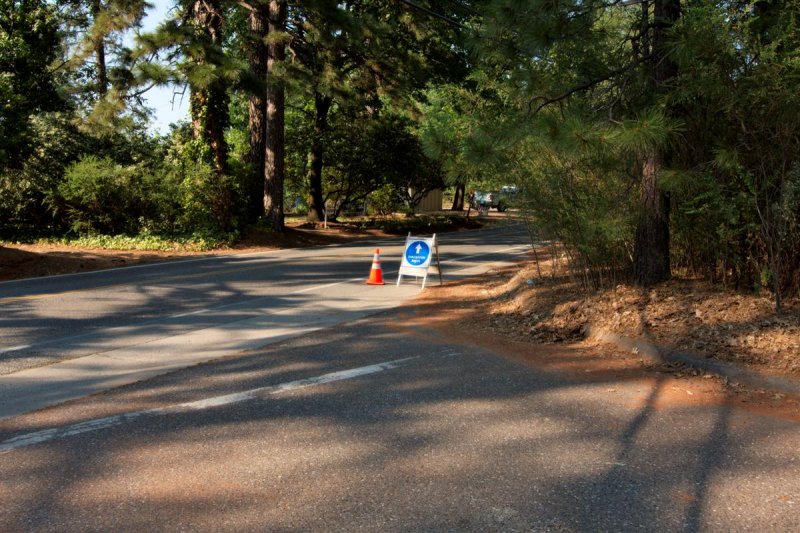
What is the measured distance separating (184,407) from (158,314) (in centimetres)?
491

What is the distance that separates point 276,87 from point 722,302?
1701 centimetres

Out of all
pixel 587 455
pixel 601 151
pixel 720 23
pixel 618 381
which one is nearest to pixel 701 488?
pixel 587 455

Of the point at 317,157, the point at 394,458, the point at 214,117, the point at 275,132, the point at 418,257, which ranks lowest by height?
the point at 394,458

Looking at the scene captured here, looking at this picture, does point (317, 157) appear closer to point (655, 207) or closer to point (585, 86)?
point (585, 86)

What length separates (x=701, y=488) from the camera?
407 cm

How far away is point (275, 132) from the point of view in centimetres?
2391

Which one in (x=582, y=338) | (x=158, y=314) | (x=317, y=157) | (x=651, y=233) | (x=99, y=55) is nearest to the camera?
(x=582, y=338)

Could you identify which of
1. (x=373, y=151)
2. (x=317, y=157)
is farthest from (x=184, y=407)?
(x=317, y=157)

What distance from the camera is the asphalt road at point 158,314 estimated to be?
6.84 m

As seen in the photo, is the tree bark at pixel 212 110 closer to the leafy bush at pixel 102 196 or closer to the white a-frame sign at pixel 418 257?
the leafy bush at pixel 102 196

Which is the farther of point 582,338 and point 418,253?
point 418,253

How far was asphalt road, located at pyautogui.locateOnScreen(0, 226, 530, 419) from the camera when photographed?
6.84 metres

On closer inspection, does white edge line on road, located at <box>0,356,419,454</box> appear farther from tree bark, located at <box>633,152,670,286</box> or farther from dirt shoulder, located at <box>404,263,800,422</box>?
tree bark, located at <box>633,152,670,286</box>

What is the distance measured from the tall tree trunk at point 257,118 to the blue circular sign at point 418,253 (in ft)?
37.8
